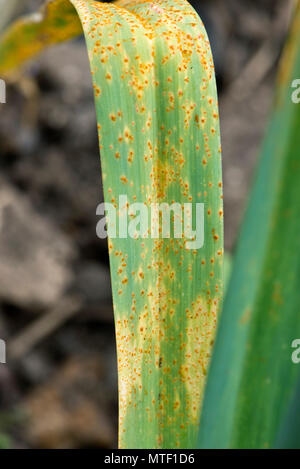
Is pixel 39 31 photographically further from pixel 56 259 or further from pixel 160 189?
pixel 56 259

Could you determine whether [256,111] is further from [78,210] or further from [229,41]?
[78,210]

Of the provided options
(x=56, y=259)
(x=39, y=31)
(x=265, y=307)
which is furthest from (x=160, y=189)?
(x=56, y=259)

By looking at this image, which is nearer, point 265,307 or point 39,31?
point 265,307

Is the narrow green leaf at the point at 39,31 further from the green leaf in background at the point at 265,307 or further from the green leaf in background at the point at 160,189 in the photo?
the green leaf in background at the point at 265,307

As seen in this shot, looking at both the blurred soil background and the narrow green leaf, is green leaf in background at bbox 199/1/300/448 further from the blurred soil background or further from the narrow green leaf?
the blurred soil background

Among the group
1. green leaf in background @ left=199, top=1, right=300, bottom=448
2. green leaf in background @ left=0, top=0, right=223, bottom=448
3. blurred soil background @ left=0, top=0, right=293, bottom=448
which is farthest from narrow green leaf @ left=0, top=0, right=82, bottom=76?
blurred soil background @ left=0, top=0, right=293, bottom=448

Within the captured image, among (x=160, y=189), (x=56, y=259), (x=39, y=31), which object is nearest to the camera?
(x=160, y=189)
